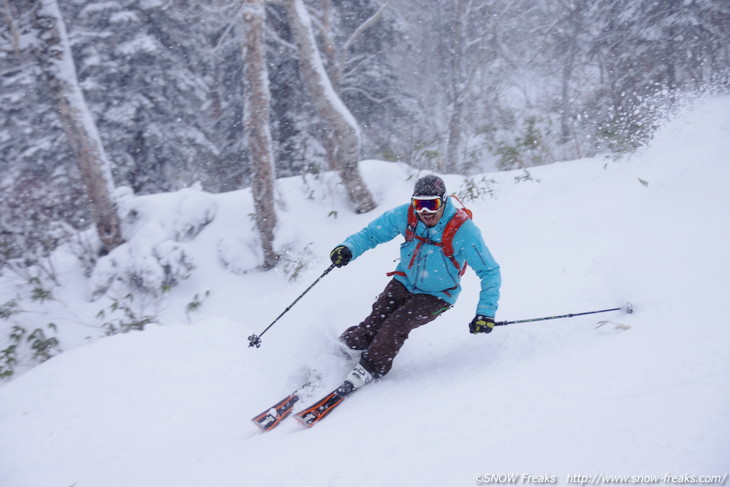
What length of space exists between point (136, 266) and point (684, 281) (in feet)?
27.9

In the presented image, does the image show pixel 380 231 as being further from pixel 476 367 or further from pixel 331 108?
pixel 331 108

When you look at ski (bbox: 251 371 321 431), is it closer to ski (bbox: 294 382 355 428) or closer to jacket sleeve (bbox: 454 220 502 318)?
ski (bbox: 294 382 355 428)

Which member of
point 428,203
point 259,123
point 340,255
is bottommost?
point 340,255

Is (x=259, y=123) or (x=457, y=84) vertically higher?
(x=457, y=84)

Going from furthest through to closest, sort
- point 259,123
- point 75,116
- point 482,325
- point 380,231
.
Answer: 1. point 259,123
2. point 75,116
3. point 380,231
4. point 482,325

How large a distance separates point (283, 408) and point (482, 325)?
205cm

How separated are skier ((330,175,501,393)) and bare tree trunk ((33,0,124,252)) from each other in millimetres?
6306

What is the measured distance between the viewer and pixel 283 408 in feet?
13.2

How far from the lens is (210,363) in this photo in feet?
16.0

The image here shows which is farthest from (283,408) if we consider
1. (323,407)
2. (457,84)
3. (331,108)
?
(457,84)

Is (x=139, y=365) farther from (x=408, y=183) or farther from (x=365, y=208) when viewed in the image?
(x=408, y=183)

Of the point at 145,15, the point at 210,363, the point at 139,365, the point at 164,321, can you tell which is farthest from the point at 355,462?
the point at 145,15

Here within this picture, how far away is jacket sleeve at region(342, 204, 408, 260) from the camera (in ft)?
14.2

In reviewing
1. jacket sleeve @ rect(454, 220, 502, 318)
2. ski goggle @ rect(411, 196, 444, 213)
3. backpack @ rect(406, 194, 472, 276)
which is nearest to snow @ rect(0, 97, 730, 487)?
jacket sleeve @ rect(454, 220, 502, 318)
